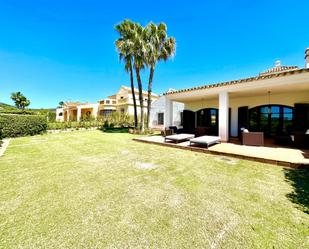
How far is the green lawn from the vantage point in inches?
83.1

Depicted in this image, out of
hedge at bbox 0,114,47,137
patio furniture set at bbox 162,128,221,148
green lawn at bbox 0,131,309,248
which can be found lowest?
green lawn at bbox 0,131,309,248

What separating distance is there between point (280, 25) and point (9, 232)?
56.3ft

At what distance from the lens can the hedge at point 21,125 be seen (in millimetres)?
12029

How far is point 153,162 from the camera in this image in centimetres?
588

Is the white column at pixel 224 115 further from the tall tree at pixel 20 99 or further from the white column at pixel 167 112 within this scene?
the tall tree at pixel 20 99

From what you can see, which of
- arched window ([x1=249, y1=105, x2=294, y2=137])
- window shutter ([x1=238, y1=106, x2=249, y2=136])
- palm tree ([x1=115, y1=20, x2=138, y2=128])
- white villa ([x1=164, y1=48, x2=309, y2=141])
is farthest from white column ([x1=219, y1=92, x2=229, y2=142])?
palm tree ([x1=115, y1=20, x2=138, y2=128])

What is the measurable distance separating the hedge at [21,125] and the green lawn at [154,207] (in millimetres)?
10329

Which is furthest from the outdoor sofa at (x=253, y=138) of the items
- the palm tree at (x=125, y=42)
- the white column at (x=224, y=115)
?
the palm tree at (x=125, y=42)

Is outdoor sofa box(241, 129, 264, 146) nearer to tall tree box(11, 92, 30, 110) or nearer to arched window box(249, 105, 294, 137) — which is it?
arched window box(249, 105, 294, 137)

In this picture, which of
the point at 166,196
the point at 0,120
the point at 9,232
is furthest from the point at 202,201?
the point at 0,120

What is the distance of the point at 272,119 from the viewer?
11031mm

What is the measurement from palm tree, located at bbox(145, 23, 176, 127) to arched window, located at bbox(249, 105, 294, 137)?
364 inches

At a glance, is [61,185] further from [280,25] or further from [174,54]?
[280,25]

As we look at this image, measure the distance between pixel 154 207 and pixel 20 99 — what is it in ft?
177
